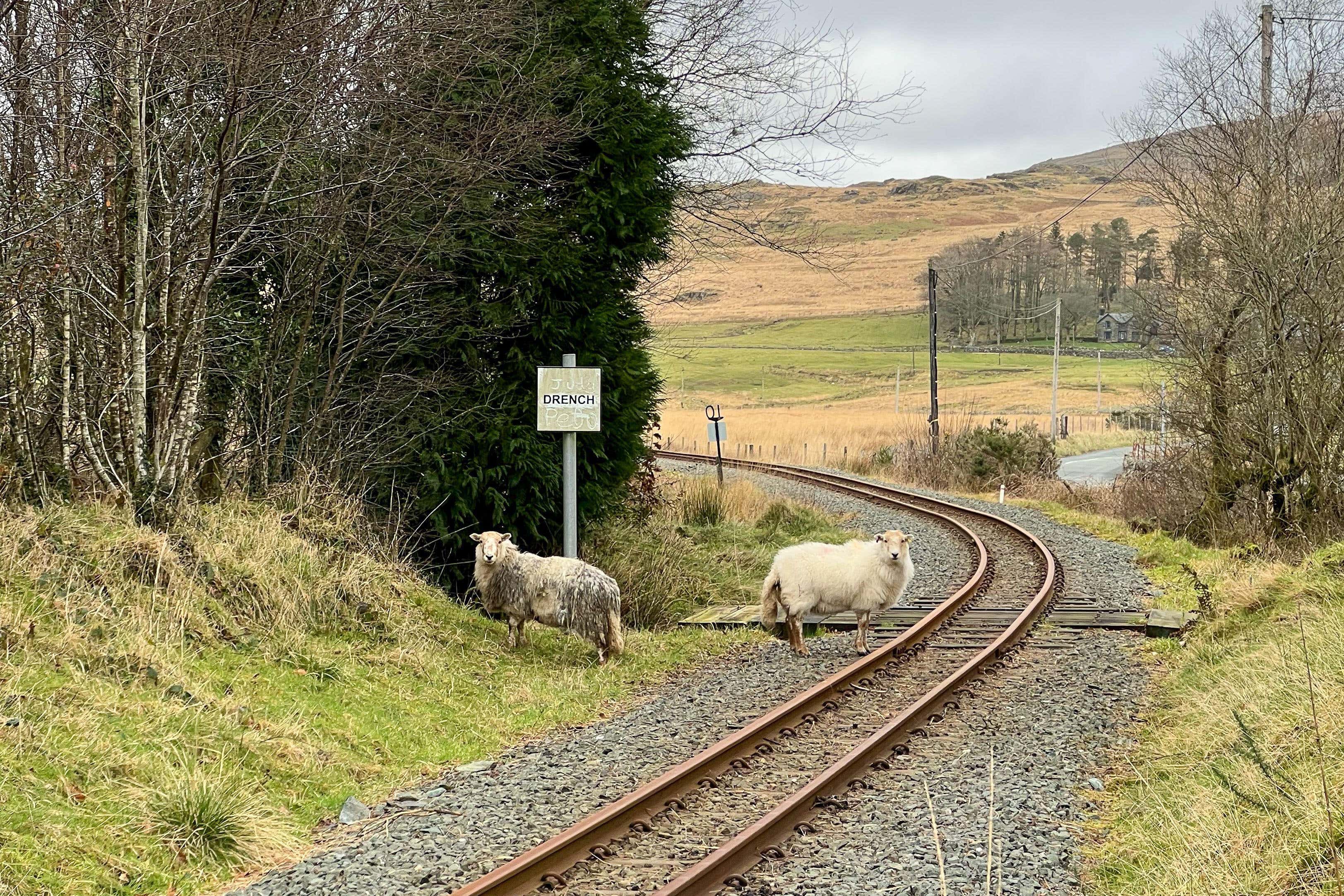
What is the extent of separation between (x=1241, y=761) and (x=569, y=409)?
7.92 m

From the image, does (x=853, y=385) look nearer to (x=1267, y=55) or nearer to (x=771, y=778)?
(x=1267, y=55)

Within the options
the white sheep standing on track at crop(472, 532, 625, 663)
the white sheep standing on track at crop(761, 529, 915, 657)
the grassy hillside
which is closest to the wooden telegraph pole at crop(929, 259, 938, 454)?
the white sheep standing on track at crop(761, 529, 915, 657)

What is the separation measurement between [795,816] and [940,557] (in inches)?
475

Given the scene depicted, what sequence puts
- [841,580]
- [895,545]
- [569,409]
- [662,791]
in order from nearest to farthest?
[662,791] < [895,545] < [841,580] < [569,409]

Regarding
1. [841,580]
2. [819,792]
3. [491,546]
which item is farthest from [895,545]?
[819,792]

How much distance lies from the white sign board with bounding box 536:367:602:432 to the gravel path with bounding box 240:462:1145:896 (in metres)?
3.02

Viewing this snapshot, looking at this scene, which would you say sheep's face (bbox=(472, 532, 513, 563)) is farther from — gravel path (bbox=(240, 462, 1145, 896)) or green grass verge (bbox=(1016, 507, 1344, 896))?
green grass verge (bbox=(1016, 507, 1344, 896))

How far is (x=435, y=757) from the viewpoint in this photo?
8.54m

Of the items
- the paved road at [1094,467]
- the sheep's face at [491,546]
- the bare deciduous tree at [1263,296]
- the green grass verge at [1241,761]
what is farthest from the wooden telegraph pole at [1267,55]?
the paved road at [1094,467]

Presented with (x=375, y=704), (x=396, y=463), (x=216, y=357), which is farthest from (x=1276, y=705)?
(x=216, y=357)

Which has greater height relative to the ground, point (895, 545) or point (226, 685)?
point (895, 545)

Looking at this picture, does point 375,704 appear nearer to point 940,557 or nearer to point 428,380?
point 428,380

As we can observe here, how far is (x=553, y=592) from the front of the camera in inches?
456

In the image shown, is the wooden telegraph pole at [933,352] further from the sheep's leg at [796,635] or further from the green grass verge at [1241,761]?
the sheep's leg at [796,635]
